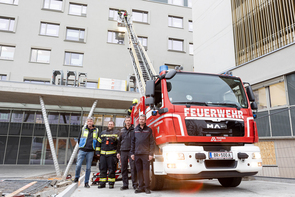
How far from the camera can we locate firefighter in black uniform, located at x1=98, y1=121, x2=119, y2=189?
20.0 feet

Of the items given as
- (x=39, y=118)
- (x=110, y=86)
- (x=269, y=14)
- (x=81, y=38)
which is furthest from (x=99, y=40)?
(x=269, y=14)

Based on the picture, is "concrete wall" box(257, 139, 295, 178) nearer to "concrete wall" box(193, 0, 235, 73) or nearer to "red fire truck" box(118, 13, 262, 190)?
"red fire truck" box(118, 13, 262, 190)

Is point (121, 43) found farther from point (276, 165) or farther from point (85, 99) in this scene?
point (276, 165)

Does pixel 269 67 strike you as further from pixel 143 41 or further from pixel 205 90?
pixel 143 41

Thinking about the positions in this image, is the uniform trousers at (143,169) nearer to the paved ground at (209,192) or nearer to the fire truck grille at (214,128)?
the paved ground at (209,192)

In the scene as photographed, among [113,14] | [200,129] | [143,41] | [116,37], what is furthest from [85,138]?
[113,14]

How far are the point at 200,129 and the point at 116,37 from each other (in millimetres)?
17423

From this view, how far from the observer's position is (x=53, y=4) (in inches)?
794

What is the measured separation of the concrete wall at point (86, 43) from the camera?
725 inches

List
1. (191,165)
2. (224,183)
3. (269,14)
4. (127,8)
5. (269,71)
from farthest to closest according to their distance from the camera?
(127,8) < (269,14) < (269,71) < (224,183) < (191,165)

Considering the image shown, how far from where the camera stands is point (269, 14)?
9.99m

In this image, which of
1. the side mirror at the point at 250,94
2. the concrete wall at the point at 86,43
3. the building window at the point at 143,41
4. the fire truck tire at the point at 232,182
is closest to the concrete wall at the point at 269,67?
the side mirror at the point at 250,94

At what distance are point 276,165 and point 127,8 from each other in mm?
18545

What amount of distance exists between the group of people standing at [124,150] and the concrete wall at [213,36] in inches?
311
